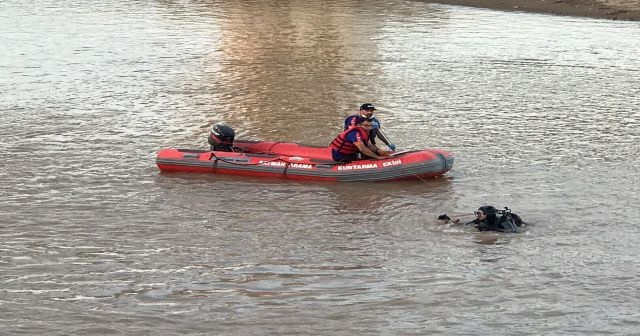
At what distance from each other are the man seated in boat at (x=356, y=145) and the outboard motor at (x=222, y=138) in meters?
1.61

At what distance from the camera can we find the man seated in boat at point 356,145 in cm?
1496

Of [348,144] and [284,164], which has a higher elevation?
[348,144]

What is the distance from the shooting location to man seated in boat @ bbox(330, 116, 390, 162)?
1496cm

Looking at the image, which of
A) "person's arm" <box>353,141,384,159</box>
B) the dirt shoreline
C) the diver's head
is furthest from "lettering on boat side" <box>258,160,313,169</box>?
the dirt shoreline

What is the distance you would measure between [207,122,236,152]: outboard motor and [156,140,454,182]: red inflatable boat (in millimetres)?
188

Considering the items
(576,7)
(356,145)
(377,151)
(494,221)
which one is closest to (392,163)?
(377,151)

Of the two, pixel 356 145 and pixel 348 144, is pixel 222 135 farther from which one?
pixel 356 145

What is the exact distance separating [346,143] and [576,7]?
71.9 feet

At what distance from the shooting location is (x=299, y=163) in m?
15.2

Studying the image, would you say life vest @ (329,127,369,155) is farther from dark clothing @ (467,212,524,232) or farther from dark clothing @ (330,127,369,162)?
dark clothing @ (467,212,524,232)

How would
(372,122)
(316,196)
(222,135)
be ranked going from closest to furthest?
(316,196) < (372,122) < (222,135)

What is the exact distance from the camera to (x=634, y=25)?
32.2 metres

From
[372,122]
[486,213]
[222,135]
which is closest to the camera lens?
[486,213]

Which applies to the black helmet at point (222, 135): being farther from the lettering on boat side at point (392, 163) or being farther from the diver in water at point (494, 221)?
the diver in water at point (494, 221)
